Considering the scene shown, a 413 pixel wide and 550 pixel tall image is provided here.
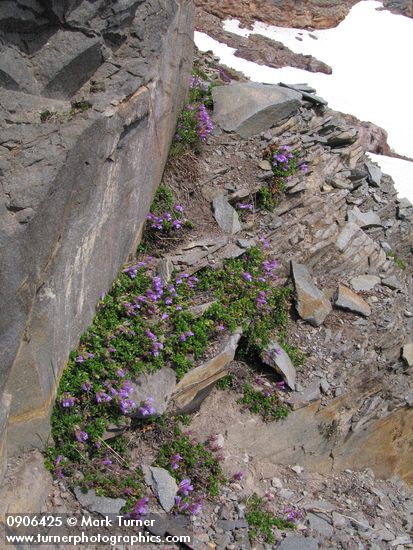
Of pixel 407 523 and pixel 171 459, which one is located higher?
pixel 171 459

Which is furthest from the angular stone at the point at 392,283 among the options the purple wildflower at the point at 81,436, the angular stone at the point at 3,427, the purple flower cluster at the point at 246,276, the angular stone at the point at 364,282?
the angular stone at the point at 3,427

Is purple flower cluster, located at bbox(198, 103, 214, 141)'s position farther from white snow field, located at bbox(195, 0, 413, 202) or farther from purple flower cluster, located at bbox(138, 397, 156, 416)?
white snow field, located at bbox(195, 0, 413, 202)

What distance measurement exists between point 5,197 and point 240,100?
206 inches

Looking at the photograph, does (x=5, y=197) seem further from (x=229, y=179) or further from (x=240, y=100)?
(x=240, y=100)

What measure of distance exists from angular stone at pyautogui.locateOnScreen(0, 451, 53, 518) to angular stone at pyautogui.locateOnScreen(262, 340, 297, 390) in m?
2.77

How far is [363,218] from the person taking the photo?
920cm

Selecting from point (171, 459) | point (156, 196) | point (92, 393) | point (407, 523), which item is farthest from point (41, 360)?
point (407, 523)

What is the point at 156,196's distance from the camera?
24.0ft

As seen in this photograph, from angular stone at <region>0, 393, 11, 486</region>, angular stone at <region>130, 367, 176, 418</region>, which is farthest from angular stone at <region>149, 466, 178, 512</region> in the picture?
angular stone at <region>0, 393, 11, 486</region>

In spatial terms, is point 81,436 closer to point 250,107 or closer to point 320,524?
point 320,524

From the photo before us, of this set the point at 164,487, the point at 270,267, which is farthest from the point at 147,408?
the point at 270,267

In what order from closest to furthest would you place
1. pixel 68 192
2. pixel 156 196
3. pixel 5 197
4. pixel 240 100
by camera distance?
pixel 5 197, pixel 68 192, pixel 156 196, pixel 240 100

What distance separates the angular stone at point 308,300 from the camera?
7660 millimetres

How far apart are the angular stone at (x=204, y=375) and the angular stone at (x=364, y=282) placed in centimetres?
243
